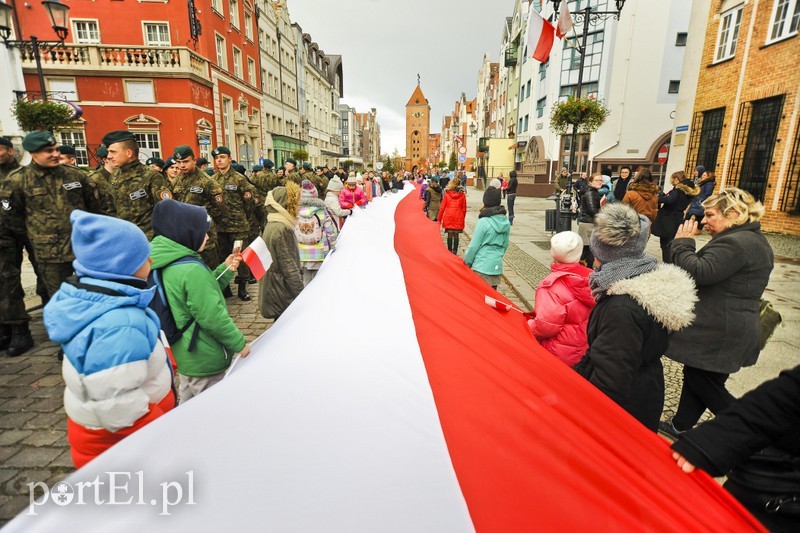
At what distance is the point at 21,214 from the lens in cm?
436

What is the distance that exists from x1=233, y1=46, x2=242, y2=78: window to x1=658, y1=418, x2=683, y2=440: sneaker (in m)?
32.2

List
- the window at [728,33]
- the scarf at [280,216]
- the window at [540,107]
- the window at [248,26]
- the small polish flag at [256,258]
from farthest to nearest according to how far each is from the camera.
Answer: the window at [540,107] → the window at [248,26] → the window at [728,33] → the scarf at [280,216] → the small polish flag at [256,258]

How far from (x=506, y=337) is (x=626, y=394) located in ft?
2.74

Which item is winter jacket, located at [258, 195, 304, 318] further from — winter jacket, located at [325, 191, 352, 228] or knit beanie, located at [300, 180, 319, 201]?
winter jacket, located at [325, 191, 352, 228]

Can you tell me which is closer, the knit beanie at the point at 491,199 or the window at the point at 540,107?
the knit beanie at the point at 491,199

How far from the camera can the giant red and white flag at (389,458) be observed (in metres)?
1.22

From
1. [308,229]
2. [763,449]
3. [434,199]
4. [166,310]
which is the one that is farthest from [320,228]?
[434,199]

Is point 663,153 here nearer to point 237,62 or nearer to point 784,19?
point 784,19

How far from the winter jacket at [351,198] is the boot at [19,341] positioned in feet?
17.7

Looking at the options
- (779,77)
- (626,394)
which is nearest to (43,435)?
(626,394)

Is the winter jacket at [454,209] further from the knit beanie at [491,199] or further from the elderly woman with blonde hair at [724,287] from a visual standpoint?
the elderly woman with blonde hair at [724,287]

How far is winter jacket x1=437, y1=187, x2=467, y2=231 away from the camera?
9051mm

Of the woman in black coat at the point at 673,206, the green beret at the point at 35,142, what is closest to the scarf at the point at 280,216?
the green beret at the point at 35,142

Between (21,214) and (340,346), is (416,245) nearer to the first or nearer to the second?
(340,346)
